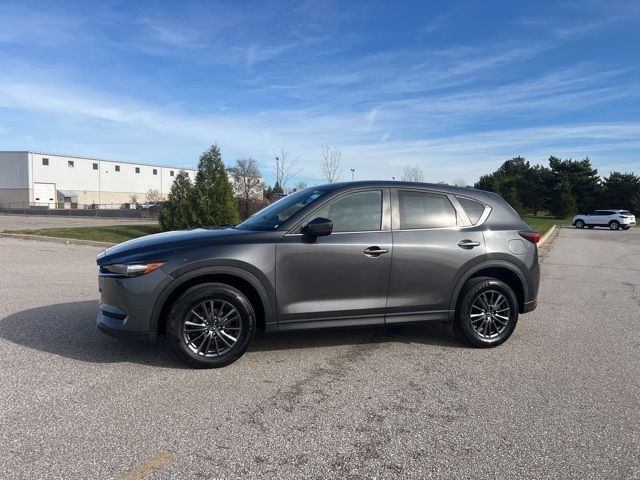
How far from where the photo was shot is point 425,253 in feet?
16.2

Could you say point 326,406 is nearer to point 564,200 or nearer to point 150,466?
point 150,466

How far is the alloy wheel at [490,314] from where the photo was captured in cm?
520

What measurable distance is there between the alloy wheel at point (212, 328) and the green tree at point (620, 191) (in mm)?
67278

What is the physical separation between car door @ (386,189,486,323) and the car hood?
1565 millimetres

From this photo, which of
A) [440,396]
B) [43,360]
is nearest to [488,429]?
[440,396]

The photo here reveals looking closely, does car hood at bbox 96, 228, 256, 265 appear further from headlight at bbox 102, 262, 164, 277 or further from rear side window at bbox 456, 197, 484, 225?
rear side window at bbox 456, 197, 484, 225

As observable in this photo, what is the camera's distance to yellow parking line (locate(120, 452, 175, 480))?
2730mm

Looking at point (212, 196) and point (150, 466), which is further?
point (212, 196)

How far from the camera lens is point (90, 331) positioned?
215 inches

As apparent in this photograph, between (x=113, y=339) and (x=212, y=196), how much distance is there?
1112 centimetres

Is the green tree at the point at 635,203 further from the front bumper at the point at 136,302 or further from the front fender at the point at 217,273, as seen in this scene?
the front bumper at the point at 136,302

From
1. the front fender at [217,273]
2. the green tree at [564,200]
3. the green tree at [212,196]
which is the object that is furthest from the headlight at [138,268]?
the green tree at [564,200]

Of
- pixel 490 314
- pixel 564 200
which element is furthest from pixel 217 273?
pixel 564 200

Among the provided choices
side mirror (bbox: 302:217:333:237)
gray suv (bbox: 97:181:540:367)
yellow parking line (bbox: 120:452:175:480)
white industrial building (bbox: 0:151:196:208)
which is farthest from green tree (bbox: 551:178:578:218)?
yellow parking line (bbox: 120:452:175:480)
